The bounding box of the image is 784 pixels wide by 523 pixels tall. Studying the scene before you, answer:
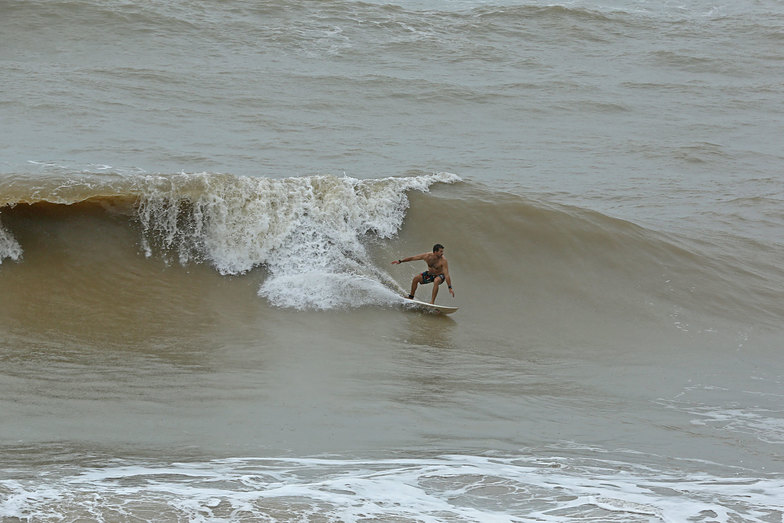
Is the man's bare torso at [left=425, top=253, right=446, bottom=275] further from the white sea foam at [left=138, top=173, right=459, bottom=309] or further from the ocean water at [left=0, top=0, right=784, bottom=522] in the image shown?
the white sea foam at [left=138, top=173, right=459, bottom=309]

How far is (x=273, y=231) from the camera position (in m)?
11.5

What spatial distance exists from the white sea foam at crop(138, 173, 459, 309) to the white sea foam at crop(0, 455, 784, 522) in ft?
14.3

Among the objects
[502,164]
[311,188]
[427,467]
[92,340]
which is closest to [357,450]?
[427,467]

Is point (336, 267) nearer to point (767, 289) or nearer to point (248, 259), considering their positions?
point (248, 259)

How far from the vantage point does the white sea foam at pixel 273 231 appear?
1084 centimetres

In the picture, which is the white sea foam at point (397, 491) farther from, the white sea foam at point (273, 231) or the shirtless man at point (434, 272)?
the white sea foam at point (273, 231)

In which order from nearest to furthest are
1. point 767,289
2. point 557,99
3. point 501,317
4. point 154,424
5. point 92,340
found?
point 154,424
point 92,340
point 501,317
point 767,289
point 557,99

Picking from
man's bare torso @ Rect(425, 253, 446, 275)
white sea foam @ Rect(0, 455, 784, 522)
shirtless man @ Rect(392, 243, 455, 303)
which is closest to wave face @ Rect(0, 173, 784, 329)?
shirtless man @ Rect(392, 243, 455, 303)

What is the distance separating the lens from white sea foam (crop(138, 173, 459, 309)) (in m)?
10.8

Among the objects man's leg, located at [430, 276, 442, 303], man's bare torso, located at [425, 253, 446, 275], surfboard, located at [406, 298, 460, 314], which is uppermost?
man's bare torso, located at [425, 253, 446, 275]

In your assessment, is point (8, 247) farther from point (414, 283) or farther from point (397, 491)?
point (397, 491)

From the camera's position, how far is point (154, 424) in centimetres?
705

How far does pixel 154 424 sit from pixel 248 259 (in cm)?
440

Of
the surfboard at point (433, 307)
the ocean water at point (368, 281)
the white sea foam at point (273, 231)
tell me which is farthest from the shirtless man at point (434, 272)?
the white sea foam at point (273, 231)
